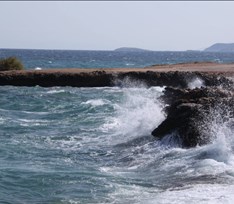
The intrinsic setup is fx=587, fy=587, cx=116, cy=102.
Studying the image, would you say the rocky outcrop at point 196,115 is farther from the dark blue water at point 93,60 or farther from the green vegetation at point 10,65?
the dark blue water at point 93,60

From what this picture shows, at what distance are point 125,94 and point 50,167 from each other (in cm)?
1895

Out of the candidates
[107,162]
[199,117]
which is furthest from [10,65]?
[107,162]

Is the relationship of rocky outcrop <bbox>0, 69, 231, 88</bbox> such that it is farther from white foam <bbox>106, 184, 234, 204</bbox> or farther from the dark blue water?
the dark blue water

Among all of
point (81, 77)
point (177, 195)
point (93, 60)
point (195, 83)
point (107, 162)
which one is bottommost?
point (107, 162)

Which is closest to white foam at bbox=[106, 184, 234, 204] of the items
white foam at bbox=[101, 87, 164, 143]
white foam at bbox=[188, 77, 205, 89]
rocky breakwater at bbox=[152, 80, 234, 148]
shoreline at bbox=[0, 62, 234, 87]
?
rocky breakwater at bbox=[152, 80, 234, 148]

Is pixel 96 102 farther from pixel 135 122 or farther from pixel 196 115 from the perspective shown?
pixel 196 115

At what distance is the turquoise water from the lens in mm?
10523

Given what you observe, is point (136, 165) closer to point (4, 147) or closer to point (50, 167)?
point (50, 167)

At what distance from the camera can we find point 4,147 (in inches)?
619

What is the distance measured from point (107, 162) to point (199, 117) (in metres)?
2.72

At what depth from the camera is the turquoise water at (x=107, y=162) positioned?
10523mm

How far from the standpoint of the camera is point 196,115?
15.0m

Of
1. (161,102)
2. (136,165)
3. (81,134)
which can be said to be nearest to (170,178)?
(136,165)

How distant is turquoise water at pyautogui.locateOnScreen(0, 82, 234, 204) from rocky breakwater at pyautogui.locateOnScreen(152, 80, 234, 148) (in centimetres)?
25
